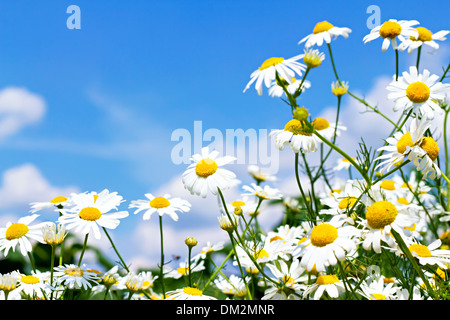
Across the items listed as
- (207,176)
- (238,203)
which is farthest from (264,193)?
(207,176)

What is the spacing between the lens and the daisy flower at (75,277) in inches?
39.9

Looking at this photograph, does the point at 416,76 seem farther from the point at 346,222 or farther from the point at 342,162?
the point at 342,162

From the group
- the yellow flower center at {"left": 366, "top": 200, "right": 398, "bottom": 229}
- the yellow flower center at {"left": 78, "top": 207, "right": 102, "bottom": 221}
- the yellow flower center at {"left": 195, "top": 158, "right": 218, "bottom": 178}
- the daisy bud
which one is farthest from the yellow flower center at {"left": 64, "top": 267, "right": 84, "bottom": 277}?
the yellow flower center at {"left": 366, "top": 200, "right": 398, "bottom": 229}

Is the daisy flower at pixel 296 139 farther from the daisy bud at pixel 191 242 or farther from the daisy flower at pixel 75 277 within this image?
the daisy flower at pixel 75 277

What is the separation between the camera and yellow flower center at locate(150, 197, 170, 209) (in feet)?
3.64

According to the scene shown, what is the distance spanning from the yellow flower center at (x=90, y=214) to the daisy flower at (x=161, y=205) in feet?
0.30

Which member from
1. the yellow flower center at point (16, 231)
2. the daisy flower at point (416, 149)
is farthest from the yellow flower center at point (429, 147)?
the yellow flower center at point (16, 231)

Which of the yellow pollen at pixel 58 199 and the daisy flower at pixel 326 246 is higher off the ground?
the yellow pollen at pixel 58 199

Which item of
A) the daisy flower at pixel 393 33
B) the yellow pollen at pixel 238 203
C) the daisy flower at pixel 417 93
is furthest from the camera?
the yellow pollen at pixel 238 203

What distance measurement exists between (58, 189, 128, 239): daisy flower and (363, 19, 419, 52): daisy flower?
762mm

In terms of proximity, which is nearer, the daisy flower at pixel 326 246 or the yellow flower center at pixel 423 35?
the daisy flower at pixel 326 246

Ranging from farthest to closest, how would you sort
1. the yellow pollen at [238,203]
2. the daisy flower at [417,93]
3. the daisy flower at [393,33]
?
the yellow pollen at [238,203], the daisy flower at [393,33], the daisy flower at [417,93]
